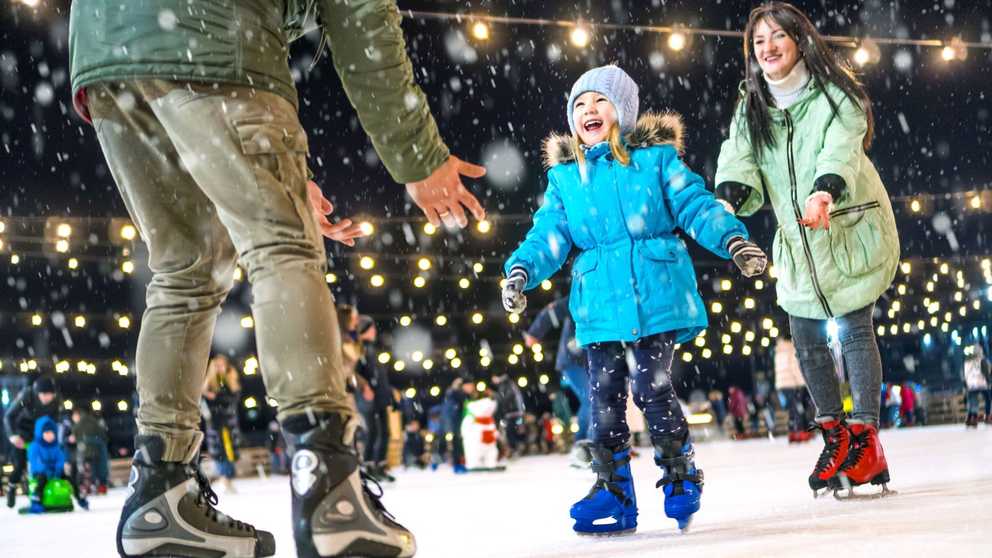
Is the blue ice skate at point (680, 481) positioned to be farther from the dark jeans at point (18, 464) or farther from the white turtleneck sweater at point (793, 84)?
the dark jeans at point (18, 464)

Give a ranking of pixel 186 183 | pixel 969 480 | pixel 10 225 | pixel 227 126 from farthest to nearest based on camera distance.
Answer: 1. pixel 10 225
2. pixel 969 480
3. pixel 186 183
4. pixel 227 126

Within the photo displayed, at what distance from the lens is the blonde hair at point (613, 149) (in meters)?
3.04

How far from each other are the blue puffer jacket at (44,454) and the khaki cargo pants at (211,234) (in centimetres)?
638

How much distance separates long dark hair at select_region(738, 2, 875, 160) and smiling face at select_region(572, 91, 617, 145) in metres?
0.93

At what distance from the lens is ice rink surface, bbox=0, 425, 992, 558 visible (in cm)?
191

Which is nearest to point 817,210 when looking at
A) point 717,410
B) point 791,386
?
point 791,386

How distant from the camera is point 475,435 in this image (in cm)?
1134

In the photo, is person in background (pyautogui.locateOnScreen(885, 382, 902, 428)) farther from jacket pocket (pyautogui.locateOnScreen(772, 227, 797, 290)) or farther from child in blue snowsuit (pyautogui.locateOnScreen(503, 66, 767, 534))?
child in blue snowsuit (pyautogui.locateOnScreen(503, 66, 767, 534))

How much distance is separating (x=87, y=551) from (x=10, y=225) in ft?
57.8

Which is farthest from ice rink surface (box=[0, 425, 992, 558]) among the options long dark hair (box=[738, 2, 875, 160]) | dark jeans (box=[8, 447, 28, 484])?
dark jeans (box=[8, 447, 28, 484])

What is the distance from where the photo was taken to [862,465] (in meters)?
3.41

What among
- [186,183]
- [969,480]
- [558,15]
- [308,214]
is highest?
[558,15]

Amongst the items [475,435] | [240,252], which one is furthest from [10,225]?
[240,252]

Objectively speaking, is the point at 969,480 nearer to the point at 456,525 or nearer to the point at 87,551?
the point at 456,525
